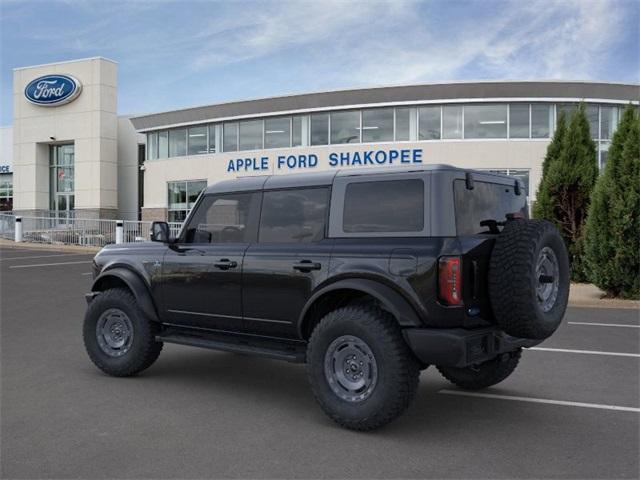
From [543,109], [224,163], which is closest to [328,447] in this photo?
[543,109]

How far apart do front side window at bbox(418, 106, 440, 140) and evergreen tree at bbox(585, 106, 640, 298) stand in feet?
45.6

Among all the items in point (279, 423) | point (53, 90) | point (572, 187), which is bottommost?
point (279, 423)

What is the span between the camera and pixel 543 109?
1034 inches

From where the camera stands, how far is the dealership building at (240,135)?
Answer: 86.0 feet

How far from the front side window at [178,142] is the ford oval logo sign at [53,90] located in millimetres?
6731

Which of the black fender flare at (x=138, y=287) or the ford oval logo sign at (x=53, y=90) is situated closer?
the black fender flare at (x=138, y=287)

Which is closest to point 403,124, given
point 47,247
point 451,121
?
point 451,121

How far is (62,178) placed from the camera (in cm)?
3878

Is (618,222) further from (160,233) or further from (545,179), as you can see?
(160,233)

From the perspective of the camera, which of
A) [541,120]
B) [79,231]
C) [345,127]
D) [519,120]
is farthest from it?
[79,231]

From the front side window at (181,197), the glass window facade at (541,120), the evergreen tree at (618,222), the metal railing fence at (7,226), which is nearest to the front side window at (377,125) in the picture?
the glass window facade at (541,120)

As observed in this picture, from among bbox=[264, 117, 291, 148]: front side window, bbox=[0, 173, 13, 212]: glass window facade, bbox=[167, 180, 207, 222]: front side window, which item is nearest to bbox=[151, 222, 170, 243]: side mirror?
bbox=[264, 117, 291, 148]: front side window

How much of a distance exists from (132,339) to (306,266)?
7.37ft

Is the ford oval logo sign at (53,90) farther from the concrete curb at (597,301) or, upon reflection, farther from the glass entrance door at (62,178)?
the concrete curb at (597,301)
